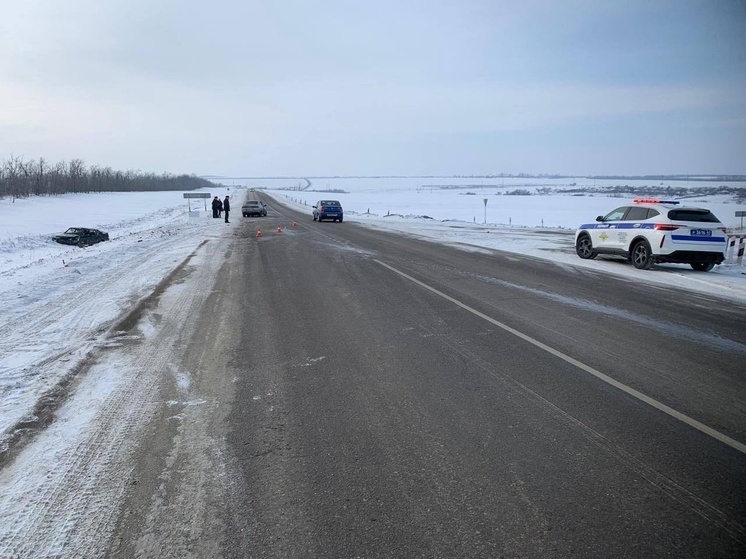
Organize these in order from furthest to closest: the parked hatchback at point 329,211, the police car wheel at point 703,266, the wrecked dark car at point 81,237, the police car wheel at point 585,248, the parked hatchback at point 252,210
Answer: the parked hatchback at point 252,210, the parked hatchback at point 329,211, the wrecked dark car at point 81,237, the police car wheel at point 585,248, the police car wheel at point 703,266

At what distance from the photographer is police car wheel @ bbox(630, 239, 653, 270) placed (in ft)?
47.3

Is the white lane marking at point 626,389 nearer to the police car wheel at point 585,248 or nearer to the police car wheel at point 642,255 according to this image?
the police car wheel at point 642,255

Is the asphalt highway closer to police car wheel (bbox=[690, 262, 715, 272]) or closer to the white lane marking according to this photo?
the white lane marking

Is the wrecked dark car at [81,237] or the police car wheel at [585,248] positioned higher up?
the police car wheel at [585,248]

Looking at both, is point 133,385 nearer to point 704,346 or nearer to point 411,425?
point 411,425

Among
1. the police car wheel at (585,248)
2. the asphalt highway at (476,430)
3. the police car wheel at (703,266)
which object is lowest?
the asphalt highway at (476,430)

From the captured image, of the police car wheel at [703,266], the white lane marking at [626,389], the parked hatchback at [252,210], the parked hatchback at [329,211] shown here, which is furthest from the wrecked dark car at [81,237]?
the police car wheel at [703,266]

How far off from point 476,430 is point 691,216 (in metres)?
12.8

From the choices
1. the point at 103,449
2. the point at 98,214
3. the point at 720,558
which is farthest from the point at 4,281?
the point at 98,214

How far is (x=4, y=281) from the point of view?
11.6 metres

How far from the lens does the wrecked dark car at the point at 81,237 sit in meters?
25.3

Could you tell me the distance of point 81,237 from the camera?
83.8ft

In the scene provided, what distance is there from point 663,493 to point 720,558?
61 cm

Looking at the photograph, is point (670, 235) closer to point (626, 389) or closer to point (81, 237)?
point (626, 389)
